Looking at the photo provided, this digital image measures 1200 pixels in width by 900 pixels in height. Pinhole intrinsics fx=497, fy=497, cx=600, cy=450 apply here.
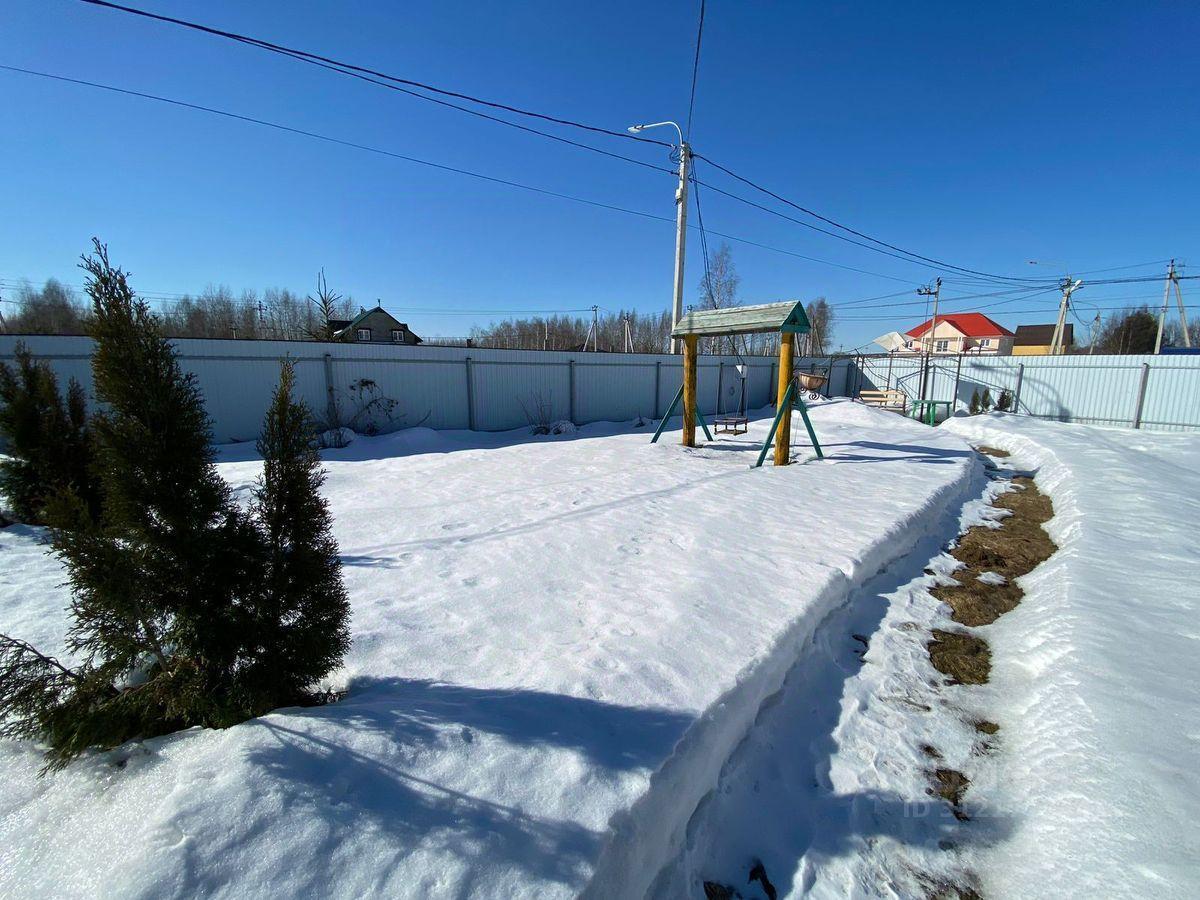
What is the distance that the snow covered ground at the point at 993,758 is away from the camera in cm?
187

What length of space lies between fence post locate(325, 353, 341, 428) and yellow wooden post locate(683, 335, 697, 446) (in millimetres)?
7588

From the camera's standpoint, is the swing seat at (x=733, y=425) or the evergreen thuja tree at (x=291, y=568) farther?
the swing seat at (x=733, y=425)

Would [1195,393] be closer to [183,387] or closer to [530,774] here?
[530,774]

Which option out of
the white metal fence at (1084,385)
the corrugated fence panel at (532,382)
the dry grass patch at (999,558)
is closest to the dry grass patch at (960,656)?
the dry grass patch at (999,558)

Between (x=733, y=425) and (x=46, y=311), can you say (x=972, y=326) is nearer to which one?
(x=733, y=425)

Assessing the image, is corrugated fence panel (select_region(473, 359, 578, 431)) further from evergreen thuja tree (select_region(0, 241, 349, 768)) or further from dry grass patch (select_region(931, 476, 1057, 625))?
evergreen thuja tree (select_region(0, 241, 349, 768))

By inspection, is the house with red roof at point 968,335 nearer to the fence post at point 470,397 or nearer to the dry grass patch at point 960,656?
the fence post at point 470,397

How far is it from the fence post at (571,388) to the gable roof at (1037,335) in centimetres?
6137

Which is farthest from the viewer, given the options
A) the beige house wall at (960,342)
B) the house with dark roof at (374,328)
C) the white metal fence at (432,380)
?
the beige house wall at (960,342)

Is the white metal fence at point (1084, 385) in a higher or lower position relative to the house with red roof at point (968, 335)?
lower

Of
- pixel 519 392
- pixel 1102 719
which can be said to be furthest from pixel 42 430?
→ pixel 519 392

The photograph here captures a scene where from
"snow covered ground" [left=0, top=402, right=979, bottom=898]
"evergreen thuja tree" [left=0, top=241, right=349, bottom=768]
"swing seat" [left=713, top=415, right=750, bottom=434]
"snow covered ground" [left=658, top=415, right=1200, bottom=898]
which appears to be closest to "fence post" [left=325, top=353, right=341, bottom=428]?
"snow covered ground" [left=0, top=402, right=979, bottom=898]

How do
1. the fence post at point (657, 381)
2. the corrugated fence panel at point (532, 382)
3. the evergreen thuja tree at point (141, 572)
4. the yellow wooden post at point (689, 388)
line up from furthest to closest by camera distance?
the fence post at point (657, 381) < the corrugated fence panel at point (532, 382) < the yellow wooden post at point (689, 388) < the evergreen thuja tree at point (141, 572)

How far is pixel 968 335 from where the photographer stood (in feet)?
172
